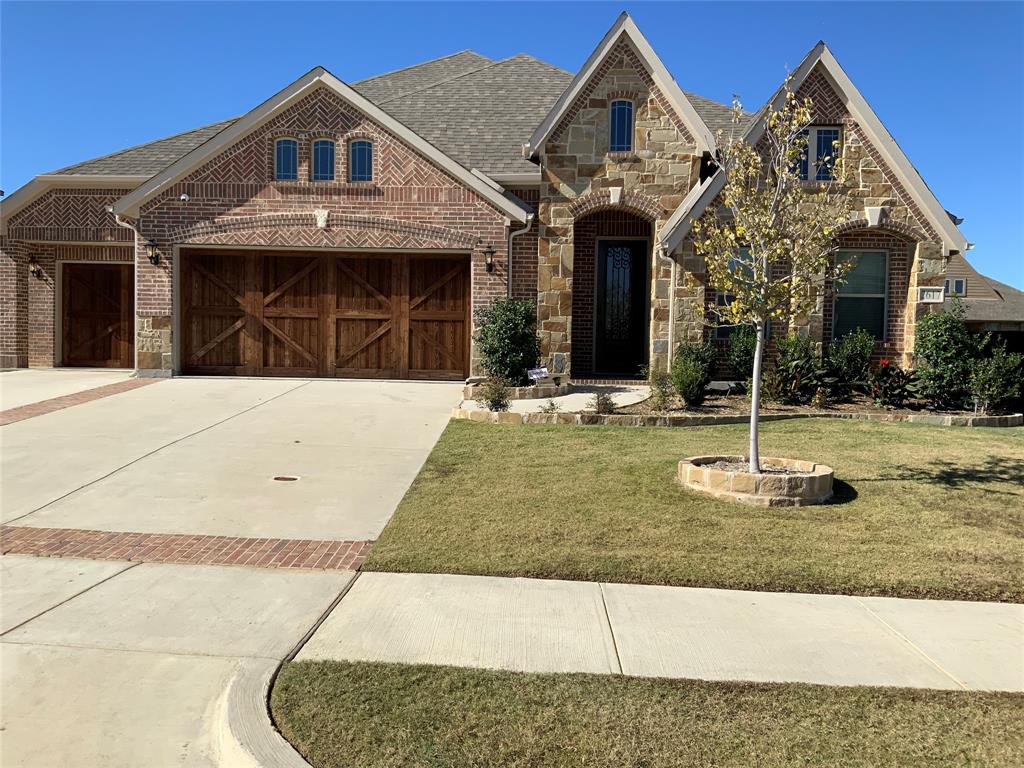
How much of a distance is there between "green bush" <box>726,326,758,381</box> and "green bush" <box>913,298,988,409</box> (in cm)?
289

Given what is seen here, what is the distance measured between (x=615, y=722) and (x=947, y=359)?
12.0 metres

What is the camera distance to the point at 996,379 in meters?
Result: 12.3

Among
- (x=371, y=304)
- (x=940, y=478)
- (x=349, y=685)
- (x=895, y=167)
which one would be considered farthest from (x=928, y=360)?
(x=349, y=685)

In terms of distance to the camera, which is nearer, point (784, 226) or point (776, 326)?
point (784, 226)

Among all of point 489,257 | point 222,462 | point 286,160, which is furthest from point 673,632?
point 286,160

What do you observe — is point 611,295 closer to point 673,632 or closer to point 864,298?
point 864,298

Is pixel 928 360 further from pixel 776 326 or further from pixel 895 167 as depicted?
pixel 895 167

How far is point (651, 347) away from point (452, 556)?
1027 centimetres

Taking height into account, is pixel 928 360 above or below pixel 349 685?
above

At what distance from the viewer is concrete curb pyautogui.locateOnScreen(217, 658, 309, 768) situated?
3.10 metres

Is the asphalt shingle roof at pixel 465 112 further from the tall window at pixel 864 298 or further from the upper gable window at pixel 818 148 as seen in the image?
the tall window at pixel 864 298

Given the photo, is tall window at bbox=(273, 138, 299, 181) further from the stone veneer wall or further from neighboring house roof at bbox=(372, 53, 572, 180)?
the stone veneer wall

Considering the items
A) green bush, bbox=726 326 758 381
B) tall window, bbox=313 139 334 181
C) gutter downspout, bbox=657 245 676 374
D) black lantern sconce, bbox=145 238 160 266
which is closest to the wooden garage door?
black lantern sconce, bbox=145 238 160 266

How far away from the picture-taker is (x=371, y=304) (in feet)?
51.3
